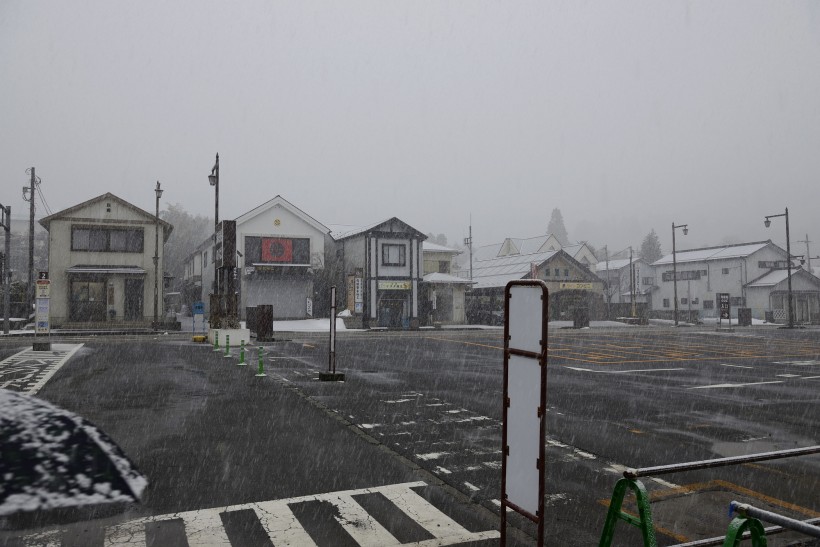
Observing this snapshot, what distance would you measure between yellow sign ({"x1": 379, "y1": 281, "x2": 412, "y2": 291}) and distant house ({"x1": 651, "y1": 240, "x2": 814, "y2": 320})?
3147 centimetres

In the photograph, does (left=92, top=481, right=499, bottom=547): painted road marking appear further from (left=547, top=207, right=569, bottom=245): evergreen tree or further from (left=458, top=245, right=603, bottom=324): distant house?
(left=547, top=207, right=569, bottom=245): evergreen tree

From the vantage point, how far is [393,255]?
45.3m

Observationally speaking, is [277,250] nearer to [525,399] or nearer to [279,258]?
[279,258]

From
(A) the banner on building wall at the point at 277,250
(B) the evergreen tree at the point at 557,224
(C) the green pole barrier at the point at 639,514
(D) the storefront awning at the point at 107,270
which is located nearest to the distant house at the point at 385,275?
(A) the banner on building wall at the point at 277,250

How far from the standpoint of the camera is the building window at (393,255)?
4497cm

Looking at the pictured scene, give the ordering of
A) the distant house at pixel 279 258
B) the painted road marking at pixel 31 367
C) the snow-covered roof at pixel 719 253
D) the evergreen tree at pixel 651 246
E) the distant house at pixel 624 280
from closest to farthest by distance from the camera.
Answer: the painted road marking at pixel 31 367 → the distant house at pixel 279 258 → the snow-covered roof at pixel 719 253 → the distant house at pixel 624 280 → the evergreen tree at pixel 651 246

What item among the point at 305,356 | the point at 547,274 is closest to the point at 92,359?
the point at 305,356

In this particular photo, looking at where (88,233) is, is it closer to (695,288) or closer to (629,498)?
→ (629,498)

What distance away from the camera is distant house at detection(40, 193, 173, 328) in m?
36.2

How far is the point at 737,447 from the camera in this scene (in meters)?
8.07

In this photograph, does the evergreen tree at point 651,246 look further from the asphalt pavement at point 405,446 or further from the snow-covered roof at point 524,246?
the asphalt pavement at point 405,446

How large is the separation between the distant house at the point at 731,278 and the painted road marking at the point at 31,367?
54.9 m

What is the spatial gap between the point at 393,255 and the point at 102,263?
65.0 ft

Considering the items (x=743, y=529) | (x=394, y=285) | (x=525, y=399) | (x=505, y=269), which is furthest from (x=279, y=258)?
(x=743, y=529)
